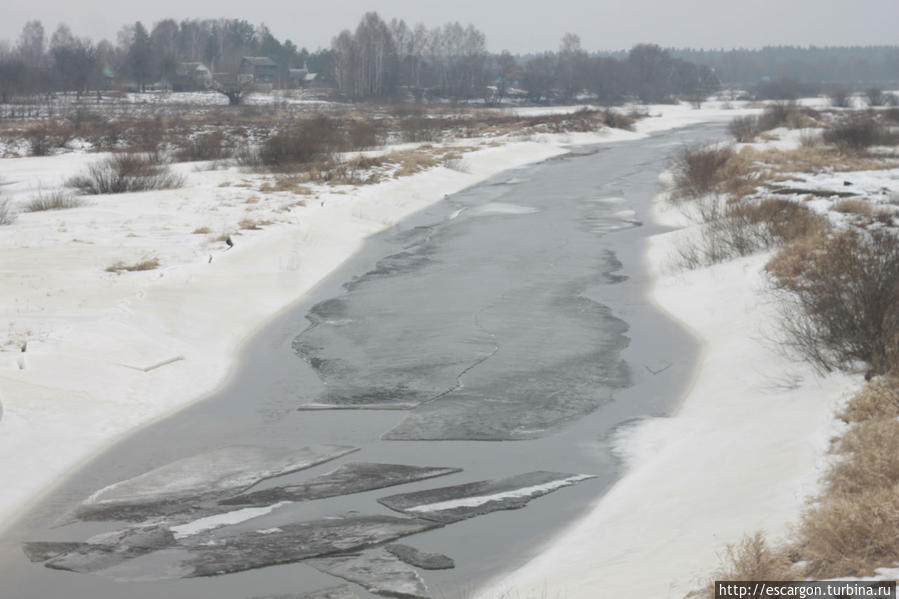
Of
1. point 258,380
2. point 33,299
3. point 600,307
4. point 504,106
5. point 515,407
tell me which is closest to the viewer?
point 515,407

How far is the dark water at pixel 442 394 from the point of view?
8.51 metres

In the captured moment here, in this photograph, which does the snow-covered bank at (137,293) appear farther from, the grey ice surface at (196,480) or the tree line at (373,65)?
the tree line at (373,65)

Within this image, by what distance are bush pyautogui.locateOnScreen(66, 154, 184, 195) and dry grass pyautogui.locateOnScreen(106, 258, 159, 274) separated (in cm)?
1324

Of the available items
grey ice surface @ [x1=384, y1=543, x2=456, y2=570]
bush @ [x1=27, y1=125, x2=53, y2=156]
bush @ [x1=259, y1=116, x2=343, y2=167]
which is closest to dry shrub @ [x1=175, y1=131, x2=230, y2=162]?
bush @ [x1=259, y1=116, x2=343, y2=167]

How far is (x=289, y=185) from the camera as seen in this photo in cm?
3325

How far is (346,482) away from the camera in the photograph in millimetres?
9992

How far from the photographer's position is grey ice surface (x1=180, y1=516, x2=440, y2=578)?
8.17 metres

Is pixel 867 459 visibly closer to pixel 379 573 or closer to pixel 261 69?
pixel 379 573

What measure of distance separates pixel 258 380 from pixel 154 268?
7.27 metres

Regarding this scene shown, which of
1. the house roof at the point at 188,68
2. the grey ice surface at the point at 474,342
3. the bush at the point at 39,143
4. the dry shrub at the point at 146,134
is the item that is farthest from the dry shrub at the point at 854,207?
the house roof at the point at 188,68

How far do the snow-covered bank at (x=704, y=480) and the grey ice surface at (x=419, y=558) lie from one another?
60 cm

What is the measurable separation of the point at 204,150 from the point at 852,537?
138ft

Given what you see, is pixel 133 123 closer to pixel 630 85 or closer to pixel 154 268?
pixel 154 268

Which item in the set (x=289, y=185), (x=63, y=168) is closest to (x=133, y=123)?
(x=63, y=168)
